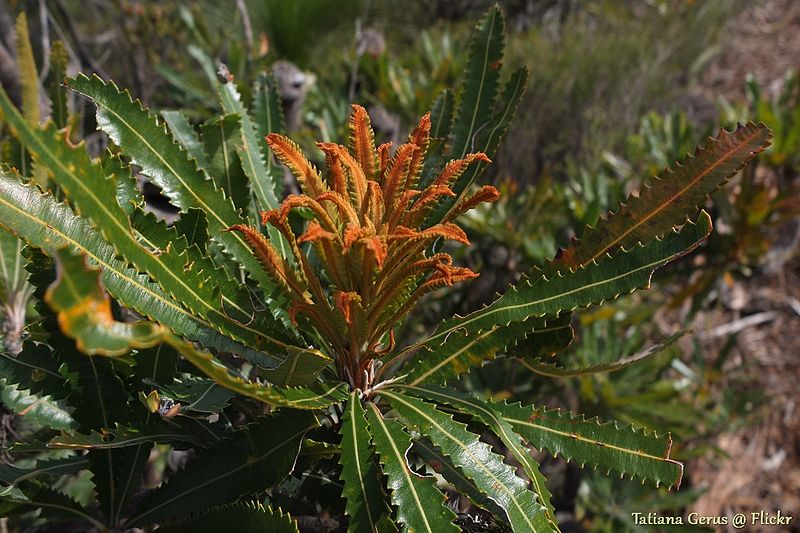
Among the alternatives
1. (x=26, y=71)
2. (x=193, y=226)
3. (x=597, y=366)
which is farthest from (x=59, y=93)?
(x=597, y=366)

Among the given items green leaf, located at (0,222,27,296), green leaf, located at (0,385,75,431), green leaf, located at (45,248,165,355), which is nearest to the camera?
green leaf, located at (45,248,165,355)

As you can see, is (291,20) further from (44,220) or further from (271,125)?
(44,220)

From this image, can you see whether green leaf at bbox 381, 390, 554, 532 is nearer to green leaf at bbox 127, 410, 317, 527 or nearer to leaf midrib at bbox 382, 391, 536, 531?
leaf midrib at bbox 382, 391, 536, 531

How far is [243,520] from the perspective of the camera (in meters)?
0.91

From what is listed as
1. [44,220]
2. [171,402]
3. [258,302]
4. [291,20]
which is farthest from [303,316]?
[291,20]

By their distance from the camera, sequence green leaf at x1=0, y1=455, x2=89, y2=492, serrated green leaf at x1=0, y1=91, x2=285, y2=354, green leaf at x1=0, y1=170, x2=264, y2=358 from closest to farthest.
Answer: serrated green leaf at x1=0, y1=91, x2=285, y2=354, green leaf at x1=0, y1=170, x2=264, y2=358, green leaf at x1=0, y1=455, x2=89, y2=492

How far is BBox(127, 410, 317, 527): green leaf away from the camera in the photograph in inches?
37.2

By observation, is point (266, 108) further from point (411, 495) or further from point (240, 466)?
point (411, 495)

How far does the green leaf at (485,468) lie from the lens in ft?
2.94

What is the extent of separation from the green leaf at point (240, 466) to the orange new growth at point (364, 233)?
155 millimetres

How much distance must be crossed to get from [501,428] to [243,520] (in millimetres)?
371

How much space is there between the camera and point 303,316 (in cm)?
109

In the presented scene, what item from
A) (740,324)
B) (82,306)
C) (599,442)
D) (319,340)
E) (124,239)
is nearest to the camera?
(82,306)

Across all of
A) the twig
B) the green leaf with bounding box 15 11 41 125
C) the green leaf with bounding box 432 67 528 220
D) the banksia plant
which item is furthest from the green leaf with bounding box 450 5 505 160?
the twig
